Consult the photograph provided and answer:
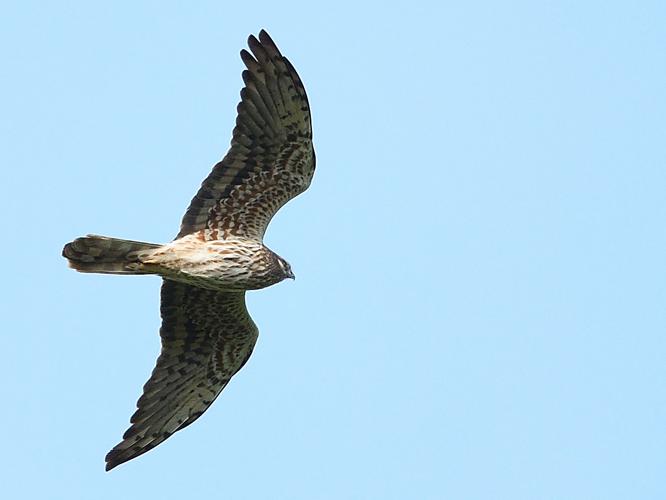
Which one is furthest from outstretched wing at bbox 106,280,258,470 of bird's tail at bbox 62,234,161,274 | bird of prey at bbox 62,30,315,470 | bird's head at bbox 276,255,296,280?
bird's tail at bbox 62,234,161,274

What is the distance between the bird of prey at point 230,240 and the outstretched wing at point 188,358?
1 cm

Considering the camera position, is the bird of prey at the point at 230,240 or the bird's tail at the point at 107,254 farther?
the bird of prey at the point at 230,240

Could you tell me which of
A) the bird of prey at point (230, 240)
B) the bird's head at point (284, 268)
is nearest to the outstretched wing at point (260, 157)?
the bird of prey at point (230, 240)

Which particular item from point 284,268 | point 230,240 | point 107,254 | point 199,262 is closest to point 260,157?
point 230,240

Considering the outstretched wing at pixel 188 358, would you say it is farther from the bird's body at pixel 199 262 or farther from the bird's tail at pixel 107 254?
the bird's tail at pixel 107 254

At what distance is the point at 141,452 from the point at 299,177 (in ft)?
11.1

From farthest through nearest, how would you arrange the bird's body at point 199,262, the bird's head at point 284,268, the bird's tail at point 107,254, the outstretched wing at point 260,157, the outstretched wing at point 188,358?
the outstretched wing at point 188,358
the bird's head at point 284,268
the outstretched wing at point 260,157
the bird's body at point 199,262
the bird's tail at point 107,254

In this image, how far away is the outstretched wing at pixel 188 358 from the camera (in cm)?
1452

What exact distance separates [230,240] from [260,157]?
91 centimetres

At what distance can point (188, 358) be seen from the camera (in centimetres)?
1488

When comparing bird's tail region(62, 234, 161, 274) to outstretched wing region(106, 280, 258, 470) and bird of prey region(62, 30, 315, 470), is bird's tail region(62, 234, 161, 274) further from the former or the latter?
outstretched wing region(106, 280, 258, 470)

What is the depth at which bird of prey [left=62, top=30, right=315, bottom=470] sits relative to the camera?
44.7ft

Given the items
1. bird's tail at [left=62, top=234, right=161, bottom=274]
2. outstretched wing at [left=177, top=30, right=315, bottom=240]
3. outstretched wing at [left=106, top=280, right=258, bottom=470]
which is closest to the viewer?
bird's tail at [left=62, top=234, right=161, bottom=274]

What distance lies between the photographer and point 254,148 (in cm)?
1395
